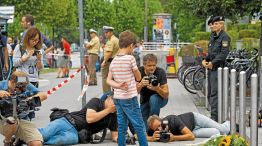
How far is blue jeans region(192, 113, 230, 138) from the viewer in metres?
9.90

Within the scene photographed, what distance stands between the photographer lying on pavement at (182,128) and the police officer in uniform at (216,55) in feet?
4.44

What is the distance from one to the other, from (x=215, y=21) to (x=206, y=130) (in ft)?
7.61

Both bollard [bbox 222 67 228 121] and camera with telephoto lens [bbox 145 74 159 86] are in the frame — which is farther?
camera with telephoto lens [bbox 145 74 159 86]

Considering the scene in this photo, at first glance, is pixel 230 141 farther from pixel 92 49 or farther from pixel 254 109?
pixel 92 49

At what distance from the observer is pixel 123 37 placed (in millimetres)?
8719

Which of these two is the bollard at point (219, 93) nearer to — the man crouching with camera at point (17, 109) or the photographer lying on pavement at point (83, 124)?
the photographer lying on pavement at point (83, 124)

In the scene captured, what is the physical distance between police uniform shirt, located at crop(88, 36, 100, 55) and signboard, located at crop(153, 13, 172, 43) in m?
17.2

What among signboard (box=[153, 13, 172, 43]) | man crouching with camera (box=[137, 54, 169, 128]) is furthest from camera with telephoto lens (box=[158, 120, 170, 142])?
signboard (box=[153, 13, 172, 43])

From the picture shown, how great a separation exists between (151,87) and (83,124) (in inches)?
45.6

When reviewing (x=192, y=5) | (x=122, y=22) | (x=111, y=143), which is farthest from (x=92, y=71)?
(x=122, y=22)

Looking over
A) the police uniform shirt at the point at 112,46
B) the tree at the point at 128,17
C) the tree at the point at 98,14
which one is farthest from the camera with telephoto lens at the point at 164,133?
the tree at the point at 128,17

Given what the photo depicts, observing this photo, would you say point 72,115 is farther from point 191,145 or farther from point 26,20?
point 26,20

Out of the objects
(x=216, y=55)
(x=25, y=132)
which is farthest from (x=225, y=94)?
(x=25, y=132)

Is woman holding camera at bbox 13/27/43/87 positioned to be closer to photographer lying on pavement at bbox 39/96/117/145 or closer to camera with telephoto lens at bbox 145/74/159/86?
photographer lying on pavement at bbox 39/96/117/145
